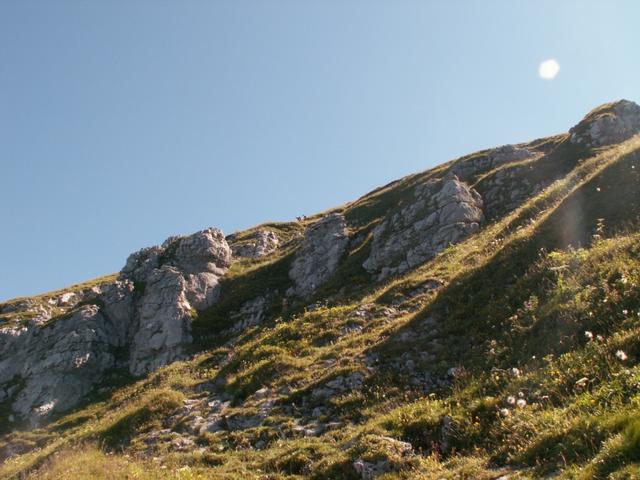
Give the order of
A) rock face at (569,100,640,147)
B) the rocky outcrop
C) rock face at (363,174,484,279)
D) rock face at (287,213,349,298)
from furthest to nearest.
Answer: the rocky outcrop → rock face at (569,100,640,147) → rock face at (287,213,349,298) → rock face at (363,174,484,279)

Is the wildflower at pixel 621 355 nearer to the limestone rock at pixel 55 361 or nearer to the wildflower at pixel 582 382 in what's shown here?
the wildflower at pixel 582 382

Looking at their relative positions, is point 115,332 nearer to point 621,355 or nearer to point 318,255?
point 318,255

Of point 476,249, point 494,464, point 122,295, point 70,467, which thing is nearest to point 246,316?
point 122,295

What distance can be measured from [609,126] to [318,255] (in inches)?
1225

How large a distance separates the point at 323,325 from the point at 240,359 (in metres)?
5.35

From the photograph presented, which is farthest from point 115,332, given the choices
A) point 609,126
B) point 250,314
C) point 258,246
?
point 609,126

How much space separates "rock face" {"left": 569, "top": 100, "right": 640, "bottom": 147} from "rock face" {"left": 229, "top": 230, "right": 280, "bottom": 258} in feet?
120

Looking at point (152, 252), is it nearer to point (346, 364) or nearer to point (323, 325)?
point (323, 325)

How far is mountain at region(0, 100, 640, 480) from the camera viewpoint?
12.4 metres

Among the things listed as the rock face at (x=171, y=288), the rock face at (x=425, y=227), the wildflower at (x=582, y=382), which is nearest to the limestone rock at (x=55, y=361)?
the rock face at (x=171, y=288)

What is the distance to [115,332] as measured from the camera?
46906 millimetres

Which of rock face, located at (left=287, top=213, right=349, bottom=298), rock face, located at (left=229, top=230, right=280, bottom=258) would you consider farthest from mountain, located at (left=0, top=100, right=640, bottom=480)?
rock face, located at (left=229, top=230, right=280, bottom=258)

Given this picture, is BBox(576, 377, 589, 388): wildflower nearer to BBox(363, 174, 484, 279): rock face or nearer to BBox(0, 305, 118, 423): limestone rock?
BBox(363, 174, 484, 279): rock face

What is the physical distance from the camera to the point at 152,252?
2242 inches
